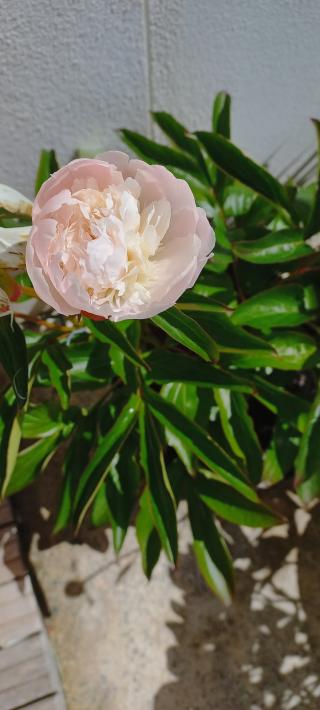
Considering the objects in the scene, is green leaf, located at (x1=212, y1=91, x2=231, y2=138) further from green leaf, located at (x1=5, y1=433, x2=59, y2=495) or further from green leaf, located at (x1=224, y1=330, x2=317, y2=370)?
green leaf, located at (x1=5, y1=433, x2=59, y2=495)

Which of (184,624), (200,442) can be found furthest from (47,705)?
(200,442)

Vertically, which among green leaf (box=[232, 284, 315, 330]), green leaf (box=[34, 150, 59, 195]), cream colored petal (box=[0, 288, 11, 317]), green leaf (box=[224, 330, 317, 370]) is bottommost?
green leaf (box=[224, 330, 317, 370])

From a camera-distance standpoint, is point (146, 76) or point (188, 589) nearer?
point (146, 76)

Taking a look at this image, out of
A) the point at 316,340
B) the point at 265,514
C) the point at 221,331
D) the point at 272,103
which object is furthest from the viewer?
the point at 272,103

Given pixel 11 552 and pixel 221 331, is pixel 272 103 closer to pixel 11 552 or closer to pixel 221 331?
pixel 221 331

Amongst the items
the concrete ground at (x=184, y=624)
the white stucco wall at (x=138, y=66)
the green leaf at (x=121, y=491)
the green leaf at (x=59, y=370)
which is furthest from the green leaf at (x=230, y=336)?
the concrete ground at (x=184, y=624)

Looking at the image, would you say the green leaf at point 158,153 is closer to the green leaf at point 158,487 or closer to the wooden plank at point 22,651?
the green leaf at point 158,487

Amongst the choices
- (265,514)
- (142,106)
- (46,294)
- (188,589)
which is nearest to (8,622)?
(188,589)

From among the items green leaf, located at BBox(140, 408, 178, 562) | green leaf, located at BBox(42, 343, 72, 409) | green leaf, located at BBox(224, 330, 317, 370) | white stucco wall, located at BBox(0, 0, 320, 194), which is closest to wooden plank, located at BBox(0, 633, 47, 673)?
green leaf, located at BBox(140, 408, 178, 562)
